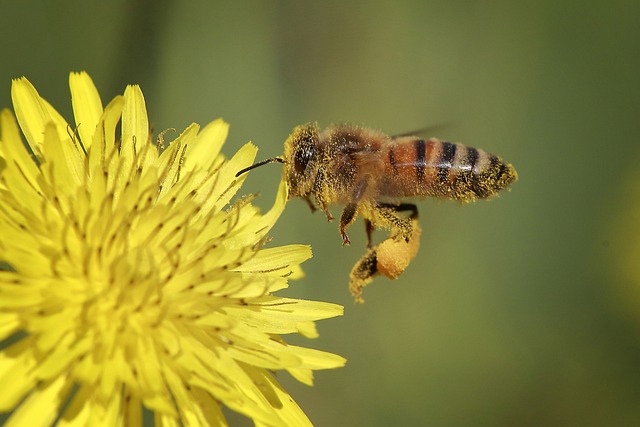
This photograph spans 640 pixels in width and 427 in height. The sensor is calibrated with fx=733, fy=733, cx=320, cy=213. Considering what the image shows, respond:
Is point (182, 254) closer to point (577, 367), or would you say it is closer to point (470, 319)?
point (470, 319)

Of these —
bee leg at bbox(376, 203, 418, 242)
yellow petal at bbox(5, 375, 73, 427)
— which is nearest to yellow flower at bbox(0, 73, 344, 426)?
yellow petal at bbox(5, 375, 73, 427)

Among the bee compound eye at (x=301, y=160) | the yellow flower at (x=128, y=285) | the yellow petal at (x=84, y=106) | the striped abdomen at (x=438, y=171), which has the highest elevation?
the striped abdomen at (x=438, y=171)

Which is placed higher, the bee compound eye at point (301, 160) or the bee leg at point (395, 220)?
the bee compound eye at point (301, 160)

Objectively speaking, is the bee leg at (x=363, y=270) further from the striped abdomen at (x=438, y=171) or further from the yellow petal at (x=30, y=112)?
the yellow petal at (x=30, y=112)

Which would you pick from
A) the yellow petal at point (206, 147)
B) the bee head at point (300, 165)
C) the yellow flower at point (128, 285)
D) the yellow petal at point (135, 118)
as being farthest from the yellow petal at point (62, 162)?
the bee head at point (300, 165)

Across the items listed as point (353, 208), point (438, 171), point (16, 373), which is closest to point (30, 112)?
point (16, 373)

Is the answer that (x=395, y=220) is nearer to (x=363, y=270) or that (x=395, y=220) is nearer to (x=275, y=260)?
(x=363, y=270)

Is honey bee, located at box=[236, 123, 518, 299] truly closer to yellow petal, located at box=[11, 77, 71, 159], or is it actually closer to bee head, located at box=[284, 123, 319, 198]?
bee head, located at box=[284, 123, 319, 198]
